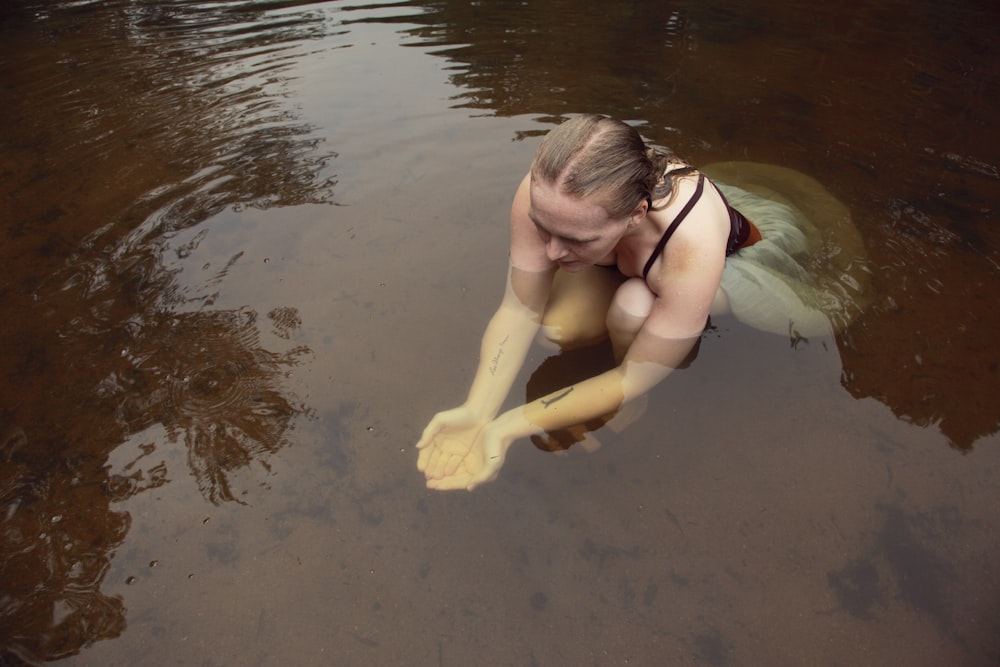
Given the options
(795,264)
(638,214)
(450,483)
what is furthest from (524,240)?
(795,264)

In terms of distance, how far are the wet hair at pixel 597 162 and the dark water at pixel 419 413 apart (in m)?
0.96

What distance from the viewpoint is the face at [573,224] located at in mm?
1829

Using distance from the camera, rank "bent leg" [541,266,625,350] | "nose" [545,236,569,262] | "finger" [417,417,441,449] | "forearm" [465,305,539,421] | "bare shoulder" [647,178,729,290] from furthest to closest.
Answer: "bent leg" [541,266,625,350]
"forearm" [465,305,539,421]
"finger" [417,417,441,449]
"bare shoulder" [647,178,729,290]
"nose" [545,236,569,262]

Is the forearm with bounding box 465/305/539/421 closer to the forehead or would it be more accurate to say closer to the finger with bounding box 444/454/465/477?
the finger with bounding box 444/454/465/477

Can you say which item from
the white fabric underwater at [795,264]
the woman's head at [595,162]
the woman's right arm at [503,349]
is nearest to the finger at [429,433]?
the woman's right arm at [503,349]

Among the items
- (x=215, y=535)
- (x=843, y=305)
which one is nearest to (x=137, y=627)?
(x=215, y=535)

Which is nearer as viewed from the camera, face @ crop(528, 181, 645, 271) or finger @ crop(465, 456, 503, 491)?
face @ crop(528, 181, 645, 271)

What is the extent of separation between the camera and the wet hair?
1791mm

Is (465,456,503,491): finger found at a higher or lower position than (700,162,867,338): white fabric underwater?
lower

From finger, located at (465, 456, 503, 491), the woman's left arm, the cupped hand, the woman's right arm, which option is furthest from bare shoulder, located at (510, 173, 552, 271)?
finger, located at (465, 456, 503, 491)

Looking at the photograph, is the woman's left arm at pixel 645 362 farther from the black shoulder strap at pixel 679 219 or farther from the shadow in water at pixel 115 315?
the shadow in water at pixel 115 315

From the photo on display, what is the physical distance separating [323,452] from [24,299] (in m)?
1.67

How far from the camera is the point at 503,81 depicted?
4.80m

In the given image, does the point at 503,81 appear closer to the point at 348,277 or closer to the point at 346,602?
the point at 348,277
